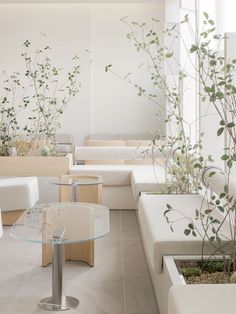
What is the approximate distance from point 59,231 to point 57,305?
21.8 inches

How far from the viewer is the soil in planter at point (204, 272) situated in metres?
2.88

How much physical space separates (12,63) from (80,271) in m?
7.66

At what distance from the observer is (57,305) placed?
3.68 meters

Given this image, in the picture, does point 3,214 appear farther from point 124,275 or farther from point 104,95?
point 104,95

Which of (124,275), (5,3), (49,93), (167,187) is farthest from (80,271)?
(5,3)

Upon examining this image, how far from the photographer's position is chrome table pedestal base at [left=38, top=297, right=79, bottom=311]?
144 inches

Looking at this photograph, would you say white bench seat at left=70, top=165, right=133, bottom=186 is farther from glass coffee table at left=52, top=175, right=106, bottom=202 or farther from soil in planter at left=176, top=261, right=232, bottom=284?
soil in planter at left=176, top=261, right=232, bottom=284

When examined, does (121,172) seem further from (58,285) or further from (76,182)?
(58,285)

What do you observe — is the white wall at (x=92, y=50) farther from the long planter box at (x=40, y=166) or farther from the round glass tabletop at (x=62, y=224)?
the round glass tabletop at (x=62, y=224)

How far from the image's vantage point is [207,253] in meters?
3.25

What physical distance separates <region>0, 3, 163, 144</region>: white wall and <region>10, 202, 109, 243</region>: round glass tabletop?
707cm

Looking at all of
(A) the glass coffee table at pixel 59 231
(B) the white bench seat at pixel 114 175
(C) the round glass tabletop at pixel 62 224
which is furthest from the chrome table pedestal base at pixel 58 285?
(B) the white bench seat at pixel 114 175

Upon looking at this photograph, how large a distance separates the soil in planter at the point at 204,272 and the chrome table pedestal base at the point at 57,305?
1.01m

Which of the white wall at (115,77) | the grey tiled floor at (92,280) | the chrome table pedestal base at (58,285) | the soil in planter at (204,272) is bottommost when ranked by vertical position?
the grey tiled floor at (92,280)
